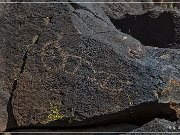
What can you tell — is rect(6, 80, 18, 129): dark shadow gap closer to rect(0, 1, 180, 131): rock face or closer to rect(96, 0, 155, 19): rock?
rect(0, 1, 180, 131): rock face

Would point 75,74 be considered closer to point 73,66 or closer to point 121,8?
point 73,66

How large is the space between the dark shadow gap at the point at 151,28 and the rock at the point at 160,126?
1.01m

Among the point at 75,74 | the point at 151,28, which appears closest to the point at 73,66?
the point at 75,74

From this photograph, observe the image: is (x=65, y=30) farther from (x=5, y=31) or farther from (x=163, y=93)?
(x=163, y=93)

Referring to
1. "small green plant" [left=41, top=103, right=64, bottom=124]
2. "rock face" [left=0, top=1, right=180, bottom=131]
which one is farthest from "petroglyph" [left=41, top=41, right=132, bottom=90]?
"small green plant" [left=41, top=103, right=64, bottom=124]

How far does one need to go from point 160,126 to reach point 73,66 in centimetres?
75

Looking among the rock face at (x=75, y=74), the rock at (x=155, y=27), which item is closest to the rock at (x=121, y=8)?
the rock at (x=155, y=27)

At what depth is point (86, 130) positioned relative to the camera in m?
3.55

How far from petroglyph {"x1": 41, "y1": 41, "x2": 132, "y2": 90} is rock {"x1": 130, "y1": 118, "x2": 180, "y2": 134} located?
0.32m

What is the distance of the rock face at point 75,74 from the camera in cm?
345

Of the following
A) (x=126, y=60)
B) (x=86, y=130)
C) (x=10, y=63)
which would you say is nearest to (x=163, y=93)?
(x=126, y=60)

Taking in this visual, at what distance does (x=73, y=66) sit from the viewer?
11.6ft

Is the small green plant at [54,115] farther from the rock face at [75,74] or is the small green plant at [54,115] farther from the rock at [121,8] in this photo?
the rock at [121,8]

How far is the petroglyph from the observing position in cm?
349
